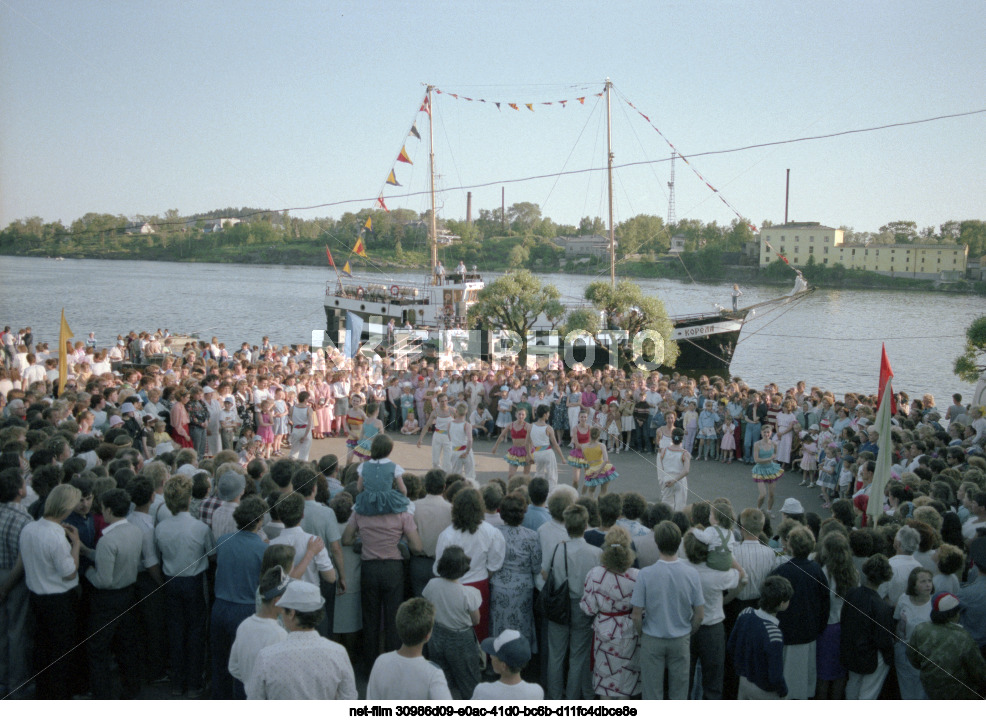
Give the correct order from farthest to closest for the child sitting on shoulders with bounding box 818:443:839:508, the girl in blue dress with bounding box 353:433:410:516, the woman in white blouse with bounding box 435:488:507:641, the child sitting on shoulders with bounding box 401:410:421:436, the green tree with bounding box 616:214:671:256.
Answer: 1. the green tree with bounding box 616:214:671:256
2. the child sitting on shoulders with bounding box 401:410:421:436
3. the child sitting on shoulders with bounding box 818:443:839:508
4. the girl in blue dress with bounding box 353:433:410:516
5. the woman in white blouse with bounding box 435:488:507:641

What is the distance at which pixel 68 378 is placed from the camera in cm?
1152

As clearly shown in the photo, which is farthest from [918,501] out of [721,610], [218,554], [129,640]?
[129,640]

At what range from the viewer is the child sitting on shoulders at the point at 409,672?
9.80ft

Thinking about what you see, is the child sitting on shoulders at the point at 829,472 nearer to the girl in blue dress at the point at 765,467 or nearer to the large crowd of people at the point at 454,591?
the girl in blue dress at the point at 765,467

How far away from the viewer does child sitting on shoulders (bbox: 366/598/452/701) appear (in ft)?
9.80

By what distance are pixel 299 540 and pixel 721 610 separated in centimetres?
246

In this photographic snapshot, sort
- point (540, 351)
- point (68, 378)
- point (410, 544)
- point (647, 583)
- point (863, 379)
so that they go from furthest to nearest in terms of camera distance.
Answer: point (863, 379), point (540, 351), point (68, 378), point (410, 544), point (647, 583)

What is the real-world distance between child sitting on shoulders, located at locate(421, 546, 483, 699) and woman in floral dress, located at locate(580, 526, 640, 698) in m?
0.66

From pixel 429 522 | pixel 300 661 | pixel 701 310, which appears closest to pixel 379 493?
pixel 429 522

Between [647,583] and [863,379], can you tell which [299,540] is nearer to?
[647,583]

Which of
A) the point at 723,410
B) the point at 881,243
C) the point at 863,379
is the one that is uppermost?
the point at 881,243

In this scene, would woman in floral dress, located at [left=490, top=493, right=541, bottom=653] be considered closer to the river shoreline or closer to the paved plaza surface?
the paved plaza surface

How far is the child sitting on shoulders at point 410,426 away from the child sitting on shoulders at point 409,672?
32.4 ft

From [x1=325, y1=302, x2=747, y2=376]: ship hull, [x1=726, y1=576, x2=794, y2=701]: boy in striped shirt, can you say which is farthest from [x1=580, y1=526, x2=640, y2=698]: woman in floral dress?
[x1=325, y1=302, x2=747, y2=376]: ship hull
